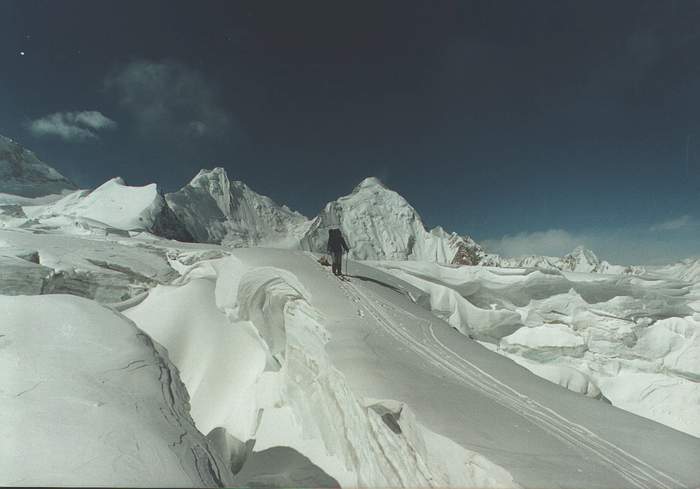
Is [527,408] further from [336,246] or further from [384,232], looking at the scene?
[384,232]

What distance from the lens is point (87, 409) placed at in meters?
3.81

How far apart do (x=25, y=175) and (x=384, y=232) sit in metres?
89.8

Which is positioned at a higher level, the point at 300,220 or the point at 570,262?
the point at 570,262

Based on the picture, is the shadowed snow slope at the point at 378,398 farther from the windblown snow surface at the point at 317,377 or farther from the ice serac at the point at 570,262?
the ice serac at the point at 570,262

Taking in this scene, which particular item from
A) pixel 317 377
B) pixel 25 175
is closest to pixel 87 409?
pixel 317 377

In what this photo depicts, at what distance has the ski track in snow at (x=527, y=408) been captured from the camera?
3.38 meters

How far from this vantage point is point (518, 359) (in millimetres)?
12906

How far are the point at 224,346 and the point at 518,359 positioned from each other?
9.90 metres

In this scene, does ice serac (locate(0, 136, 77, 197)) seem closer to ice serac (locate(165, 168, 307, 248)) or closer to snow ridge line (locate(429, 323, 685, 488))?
ice serac (locate(165, 168, 307, 248))

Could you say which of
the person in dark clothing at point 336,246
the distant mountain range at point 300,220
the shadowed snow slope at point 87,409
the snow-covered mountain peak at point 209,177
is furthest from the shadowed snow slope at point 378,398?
the snow-covered mountain peak at point 209,177

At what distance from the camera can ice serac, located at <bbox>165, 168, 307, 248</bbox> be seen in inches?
3639

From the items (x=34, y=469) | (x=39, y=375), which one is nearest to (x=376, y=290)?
(x=39, y=375)

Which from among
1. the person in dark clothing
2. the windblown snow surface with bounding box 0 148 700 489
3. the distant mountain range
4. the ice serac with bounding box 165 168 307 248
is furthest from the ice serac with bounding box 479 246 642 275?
the person in dark clothing

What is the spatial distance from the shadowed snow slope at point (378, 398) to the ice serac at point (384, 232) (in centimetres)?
9158
